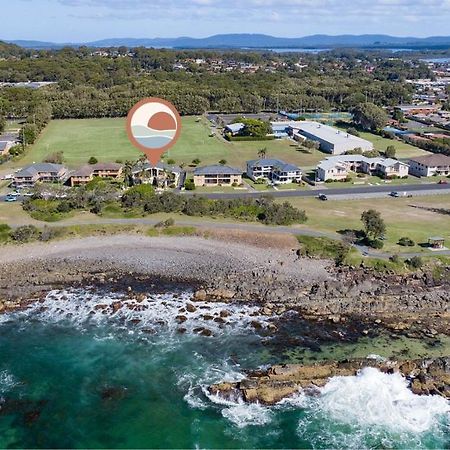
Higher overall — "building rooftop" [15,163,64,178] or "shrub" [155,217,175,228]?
"building rooftop" [15,163,64,178]

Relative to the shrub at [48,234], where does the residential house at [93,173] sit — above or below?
above

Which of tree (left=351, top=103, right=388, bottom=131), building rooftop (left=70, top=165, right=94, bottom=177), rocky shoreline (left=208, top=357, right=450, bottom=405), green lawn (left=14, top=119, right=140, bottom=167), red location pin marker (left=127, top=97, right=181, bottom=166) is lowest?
rocky shoreline (left=208, top=357, right=450, bottom=405)

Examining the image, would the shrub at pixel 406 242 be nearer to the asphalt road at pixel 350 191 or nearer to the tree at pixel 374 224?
the tree at pixel 374 224

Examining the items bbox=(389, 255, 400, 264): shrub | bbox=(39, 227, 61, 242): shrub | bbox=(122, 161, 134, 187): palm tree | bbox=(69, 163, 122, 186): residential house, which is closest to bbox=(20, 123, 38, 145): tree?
bbox=(69, 163, 122, 186): residential house

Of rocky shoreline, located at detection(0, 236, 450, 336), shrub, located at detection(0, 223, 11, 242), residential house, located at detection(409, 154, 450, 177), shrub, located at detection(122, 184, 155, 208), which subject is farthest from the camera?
residential house, located at detection(409, 154, 450, 177)

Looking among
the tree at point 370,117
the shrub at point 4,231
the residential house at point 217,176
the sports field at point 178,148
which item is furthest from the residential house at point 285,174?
the tree at point 370,117

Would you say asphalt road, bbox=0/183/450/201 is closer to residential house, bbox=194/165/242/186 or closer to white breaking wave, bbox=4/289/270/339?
residential house, bbox=194/165/242/186
